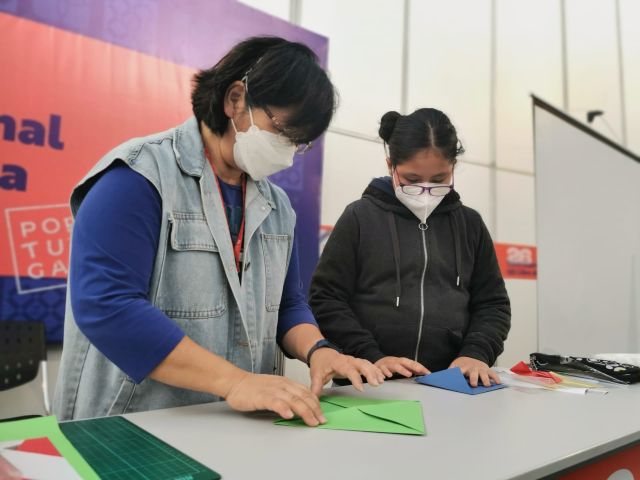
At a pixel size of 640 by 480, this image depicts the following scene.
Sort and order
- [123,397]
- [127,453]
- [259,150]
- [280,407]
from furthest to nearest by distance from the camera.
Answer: [259,150] → [123,397] → [280,407] → [127,453]

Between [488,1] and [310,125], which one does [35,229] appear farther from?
[488,1]

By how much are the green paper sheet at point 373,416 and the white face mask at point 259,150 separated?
0.49 m

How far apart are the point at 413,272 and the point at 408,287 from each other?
5 centimetres

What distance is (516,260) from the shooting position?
3.95 metres

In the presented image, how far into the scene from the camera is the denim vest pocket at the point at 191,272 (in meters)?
0.89

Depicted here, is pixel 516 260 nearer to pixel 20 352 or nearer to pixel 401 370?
pixel 401 370

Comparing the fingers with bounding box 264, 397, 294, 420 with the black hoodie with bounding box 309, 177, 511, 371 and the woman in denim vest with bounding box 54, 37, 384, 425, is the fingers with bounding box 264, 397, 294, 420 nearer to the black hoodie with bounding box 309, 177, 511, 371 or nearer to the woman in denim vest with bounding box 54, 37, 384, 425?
the woman in denim vest with bounding box 54, 37, 384, 425

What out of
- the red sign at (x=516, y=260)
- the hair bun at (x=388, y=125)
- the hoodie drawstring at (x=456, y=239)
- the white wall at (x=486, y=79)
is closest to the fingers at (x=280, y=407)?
the hoodie drawstring at (x=456, y=239)

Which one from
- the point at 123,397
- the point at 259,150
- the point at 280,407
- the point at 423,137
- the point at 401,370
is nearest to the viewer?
the point at 280,407

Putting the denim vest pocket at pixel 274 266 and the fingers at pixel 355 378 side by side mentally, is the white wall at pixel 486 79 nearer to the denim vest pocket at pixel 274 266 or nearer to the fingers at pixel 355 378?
the denim vest pocket at pixel 274 266

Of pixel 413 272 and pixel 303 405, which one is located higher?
pixel 413 272

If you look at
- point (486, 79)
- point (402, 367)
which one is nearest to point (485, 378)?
point (402, 367)

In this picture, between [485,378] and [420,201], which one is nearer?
[485,378]

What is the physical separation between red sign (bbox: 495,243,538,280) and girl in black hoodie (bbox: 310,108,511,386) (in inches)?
100
